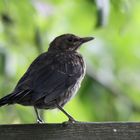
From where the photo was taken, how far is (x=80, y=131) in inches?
209

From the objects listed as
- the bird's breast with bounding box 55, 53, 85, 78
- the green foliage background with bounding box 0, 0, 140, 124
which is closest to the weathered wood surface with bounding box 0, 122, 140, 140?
the bird's breast with bounding box 55, 53, 85, 78

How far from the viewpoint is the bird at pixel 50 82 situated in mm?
5836

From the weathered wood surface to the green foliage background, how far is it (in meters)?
1.30

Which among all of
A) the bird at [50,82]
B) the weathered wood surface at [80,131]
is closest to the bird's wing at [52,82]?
the bird at [50,82]

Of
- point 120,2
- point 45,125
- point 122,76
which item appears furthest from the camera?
point 122,76

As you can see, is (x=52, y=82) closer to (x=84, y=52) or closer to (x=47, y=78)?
(x=47, y=78)

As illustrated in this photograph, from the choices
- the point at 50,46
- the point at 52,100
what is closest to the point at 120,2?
the point at 52,100

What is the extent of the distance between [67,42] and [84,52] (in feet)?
3.54

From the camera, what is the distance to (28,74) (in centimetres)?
613

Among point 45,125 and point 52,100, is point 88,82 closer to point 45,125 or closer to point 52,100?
point 52,100

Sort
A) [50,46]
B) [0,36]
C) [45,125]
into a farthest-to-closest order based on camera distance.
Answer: [0,36] → [50,46] → [45,125]

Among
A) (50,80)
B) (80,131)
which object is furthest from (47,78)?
(80,131)

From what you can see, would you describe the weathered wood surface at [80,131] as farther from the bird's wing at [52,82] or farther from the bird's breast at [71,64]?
the bird's breast at [71,64]

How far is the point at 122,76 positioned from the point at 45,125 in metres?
3.14
